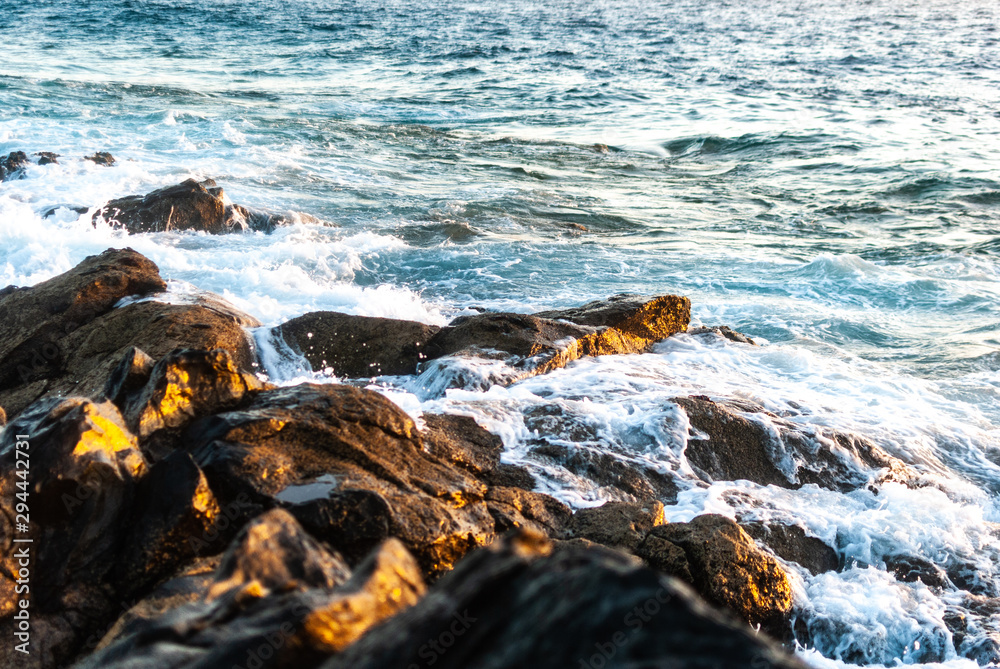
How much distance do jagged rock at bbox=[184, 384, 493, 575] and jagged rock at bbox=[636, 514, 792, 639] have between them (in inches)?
41.7

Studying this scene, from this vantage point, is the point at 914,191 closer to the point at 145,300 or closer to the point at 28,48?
the point at 145,300

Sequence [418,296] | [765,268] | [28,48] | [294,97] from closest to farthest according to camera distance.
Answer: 1. [418,296]
2. [765,268]
3. [294,97]
4. [28,48]

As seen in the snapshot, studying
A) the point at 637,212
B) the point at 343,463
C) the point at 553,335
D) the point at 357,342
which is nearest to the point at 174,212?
the point at 357,342

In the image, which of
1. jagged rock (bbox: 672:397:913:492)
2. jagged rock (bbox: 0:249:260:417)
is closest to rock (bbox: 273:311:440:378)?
jagged rock (bbox: 0:249:260:417)

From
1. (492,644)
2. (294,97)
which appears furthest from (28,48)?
(492,644)

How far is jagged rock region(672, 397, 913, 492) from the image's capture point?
5.88 meters

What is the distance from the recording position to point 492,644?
1.79 m

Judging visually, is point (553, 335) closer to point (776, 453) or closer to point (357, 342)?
point (357, 342)

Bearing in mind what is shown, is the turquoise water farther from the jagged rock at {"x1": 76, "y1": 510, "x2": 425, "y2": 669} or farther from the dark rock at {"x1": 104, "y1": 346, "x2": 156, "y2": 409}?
the jagged rock at {"x1": 76, "y1": 510, "x2": 425, "y2": 669}

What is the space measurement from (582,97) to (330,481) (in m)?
22.2

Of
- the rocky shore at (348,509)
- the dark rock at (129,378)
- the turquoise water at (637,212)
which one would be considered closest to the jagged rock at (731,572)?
the rocky shore at (348,509)

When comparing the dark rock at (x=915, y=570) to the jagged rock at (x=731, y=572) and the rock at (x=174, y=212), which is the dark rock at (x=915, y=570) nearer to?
the jagged rock at (x=731, y=572)

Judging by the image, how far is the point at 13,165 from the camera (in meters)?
14.0

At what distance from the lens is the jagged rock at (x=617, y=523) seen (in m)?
4.59
